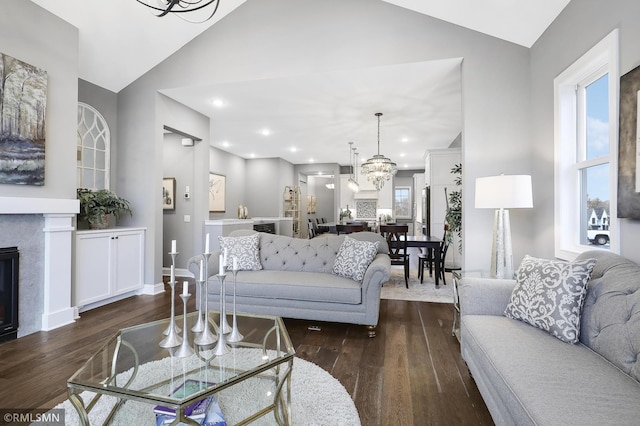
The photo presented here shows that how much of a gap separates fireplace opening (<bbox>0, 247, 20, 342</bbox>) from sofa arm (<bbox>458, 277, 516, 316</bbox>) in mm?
3741

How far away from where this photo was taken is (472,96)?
11.4 ft

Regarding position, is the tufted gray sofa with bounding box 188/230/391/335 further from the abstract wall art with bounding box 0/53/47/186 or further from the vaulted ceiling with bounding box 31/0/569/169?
the vaulted ceiling with bounding box 31/0/569/169

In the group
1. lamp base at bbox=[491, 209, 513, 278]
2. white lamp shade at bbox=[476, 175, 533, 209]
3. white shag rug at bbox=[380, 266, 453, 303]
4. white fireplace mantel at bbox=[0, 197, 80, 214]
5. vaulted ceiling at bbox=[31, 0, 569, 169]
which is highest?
vaulted ceiling at bbox=[31, 0, 569, 169]

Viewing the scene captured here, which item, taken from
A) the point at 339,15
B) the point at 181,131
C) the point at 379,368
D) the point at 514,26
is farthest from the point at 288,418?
the point at 181,131

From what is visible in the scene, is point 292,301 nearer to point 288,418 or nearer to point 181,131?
point 288,418

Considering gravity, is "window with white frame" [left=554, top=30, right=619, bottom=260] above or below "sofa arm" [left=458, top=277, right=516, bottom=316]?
above

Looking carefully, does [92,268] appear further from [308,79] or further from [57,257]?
[308,79]

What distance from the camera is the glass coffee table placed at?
1299 mm

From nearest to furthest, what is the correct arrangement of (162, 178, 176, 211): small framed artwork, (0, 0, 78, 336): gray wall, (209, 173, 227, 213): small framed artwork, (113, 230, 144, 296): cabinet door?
(0, 0, 78, 336): gray wall < (113, 230, 144, 296): cabinet door < (162, 178, 176, 211): small framed artwork < (209, 173, 227, 213): small framed artwork

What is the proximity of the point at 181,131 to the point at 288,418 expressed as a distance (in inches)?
181

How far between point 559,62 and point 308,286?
2917mm

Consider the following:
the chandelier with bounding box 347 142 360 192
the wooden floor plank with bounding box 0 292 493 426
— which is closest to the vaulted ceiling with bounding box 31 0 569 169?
the chandelier with bounding box 347 142 360 192

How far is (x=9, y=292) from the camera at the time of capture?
2.88 m

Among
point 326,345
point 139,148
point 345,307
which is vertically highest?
point 139,148
